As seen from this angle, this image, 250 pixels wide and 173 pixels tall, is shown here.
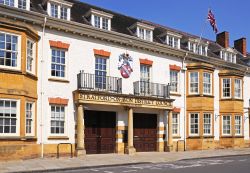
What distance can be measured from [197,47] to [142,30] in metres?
6.14

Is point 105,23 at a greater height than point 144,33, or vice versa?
point 105,23

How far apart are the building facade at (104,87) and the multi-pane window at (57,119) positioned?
57 millimetres

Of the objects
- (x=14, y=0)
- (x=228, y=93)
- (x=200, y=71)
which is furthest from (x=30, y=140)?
(x=228, y=93)

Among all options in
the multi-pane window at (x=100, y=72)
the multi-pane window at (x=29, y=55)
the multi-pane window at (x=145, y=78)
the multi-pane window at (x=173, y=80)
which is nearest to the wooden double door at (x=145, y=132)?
the multi-pane window at (x=145, y=78)

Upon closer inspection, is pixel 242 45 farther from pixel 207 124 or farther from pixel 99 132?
pixel 99 132

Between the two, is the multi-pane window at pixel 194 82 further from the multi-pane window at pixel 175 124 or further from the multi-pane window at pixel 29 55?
the multi-pane window at pixel 29 55

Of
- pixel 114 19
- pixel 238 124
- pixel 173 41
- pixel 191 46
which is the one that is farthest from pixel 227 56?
pixel 114 19

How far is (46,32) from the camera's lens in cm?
2105

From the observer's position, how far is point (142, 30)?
26.5 m

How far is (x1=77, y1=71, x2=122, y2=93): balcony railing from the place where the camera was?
2198cm

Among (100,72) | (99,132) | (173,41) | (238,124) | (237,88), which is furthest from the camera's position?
(238,124)

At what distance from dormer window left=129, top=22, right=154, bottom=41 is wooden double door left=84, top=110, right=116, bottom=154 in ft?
20.0

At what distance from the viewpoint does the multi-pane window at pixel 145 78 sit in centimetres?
2521

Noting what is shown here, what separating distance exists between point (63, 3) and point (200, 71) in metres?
12.1
